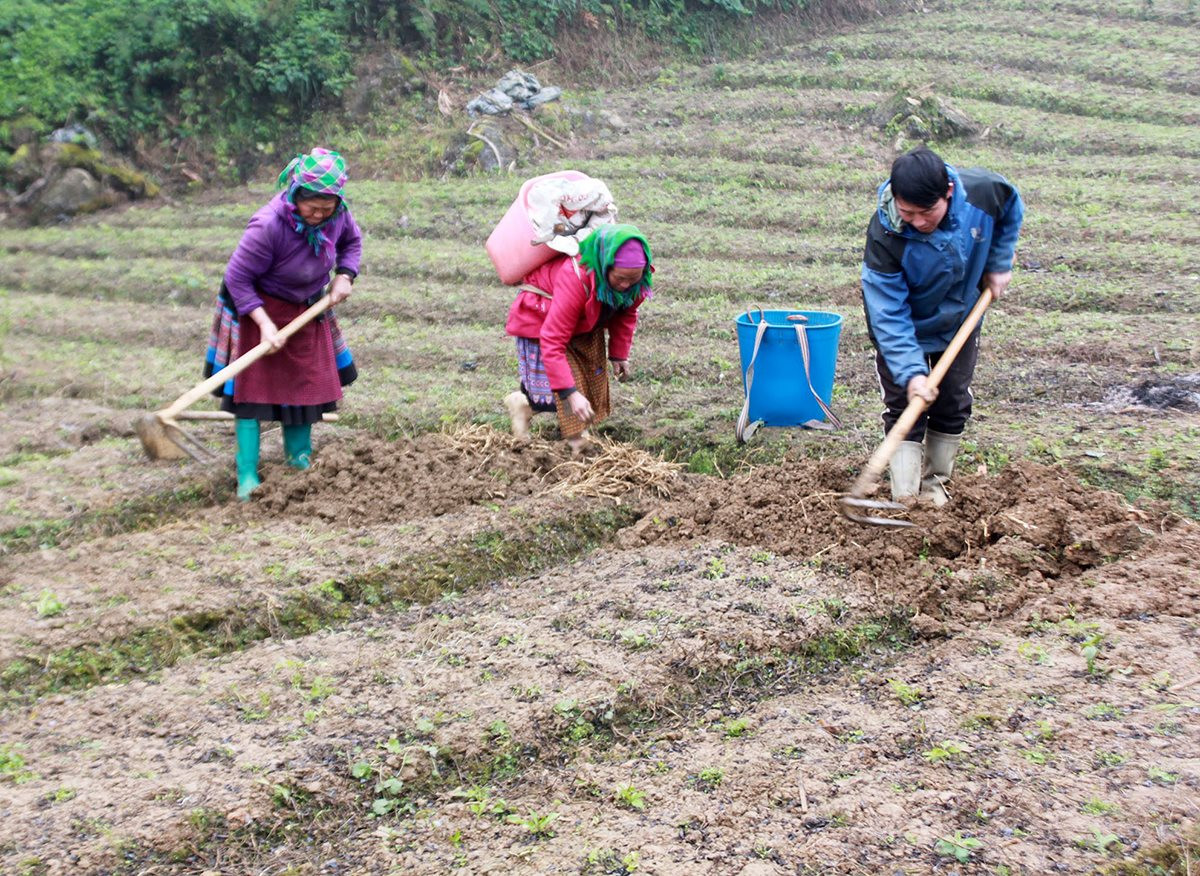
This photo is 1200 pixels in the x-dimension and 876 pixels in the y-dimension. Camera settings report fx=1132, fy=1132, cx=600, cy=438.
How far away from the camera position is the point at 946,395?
495cm

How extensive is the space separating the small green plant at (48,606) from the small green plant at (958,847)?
3.44m

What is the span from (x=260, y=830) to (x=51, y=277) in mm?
9220

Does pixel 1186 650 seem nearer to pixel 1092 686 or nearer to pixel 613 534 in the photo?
pixel 1092 686

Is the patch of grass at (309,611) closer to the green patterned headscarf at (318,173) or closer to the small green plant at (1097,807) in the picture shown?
the green patterned headscarf at (318,173)

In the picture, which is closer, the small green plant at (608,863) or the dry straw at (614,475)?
the small green plant at (608,863)

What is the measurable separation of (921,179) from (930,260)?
46 cm

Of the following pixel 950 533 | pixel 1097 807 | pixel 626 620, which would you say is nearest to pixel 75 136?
pixel 626 620

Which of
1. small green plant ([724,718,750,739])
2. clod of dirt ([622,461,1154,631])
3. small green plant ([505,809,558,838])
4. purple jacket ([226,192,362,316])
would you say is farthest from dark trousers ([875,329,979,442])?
purple jacket ([226,192,362,316])

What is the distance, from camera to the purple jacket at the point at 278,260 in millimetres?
5252

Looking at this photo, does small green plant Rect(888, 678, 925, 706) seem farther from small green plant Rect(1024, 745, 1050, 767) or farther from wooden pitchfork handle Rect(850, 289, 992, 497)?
wooden pitchfork handle Rect(850, 289, 992, 497)

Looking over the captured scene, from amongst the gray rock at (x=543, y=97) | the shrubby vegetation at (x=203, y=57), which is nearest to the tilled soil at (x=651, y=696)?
the gray rock at (x=543, y=97)

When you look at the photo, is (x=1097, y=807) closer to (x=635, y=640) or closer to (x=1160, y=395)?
(x=635, y=640)

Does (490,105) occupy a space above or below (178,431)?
above

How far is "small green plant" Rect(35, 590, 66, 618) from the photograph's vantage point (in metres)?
4.51
